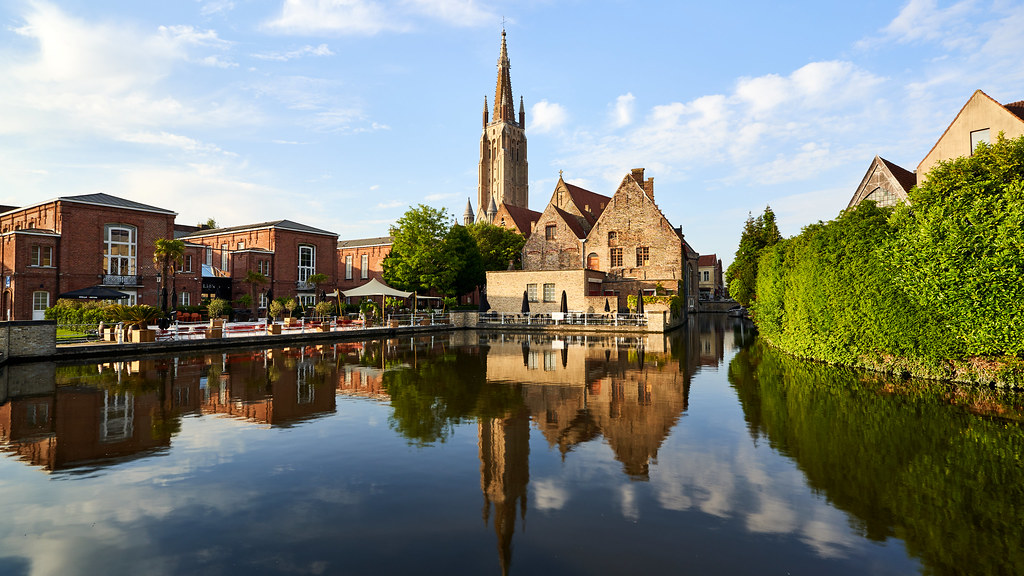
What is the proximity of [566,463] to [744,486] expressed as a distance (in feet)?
7.08

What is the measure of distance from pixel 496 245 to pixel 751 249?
2337 centimetres

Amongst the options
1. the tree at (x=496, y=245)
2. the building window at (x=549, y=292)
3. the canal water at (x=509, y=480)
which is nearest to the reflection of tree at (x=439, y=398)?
the canal water at (x=509, y=480)

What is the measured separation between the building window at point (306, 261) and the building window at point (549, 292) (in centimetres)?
2175

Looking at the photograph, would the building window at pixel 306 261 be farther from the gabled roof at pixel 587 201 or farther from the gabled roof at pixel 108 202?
the gabled roof at pixel 587 201

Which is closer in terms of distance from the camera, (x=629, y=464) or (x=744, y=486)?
(x=744, y=486)

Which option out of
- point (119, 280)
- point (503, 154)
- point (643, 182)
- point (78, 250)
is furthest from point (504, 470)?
point (503, 154)

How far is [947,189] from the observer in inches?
601

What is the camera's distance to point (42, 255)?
1222 inches

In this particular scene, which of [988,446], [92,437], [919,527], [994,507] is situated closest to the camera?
[919,527]

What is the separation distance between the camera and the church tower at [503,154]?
93250 millimetres

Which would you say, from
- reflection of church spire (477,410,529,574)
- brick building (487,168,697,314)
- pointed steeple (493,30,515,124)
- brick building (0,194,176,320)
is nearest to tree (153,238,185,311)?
brick building (0,194,176,320)

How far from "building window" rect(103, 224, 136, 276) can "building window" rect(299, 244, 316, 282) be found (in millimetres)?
13110

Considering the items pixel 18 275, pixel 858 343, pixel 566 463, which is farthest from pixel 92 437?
pixel 18 275

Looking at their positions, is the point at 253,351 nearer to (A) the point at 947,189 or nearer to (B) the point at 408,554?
(B) the point at 408,554
